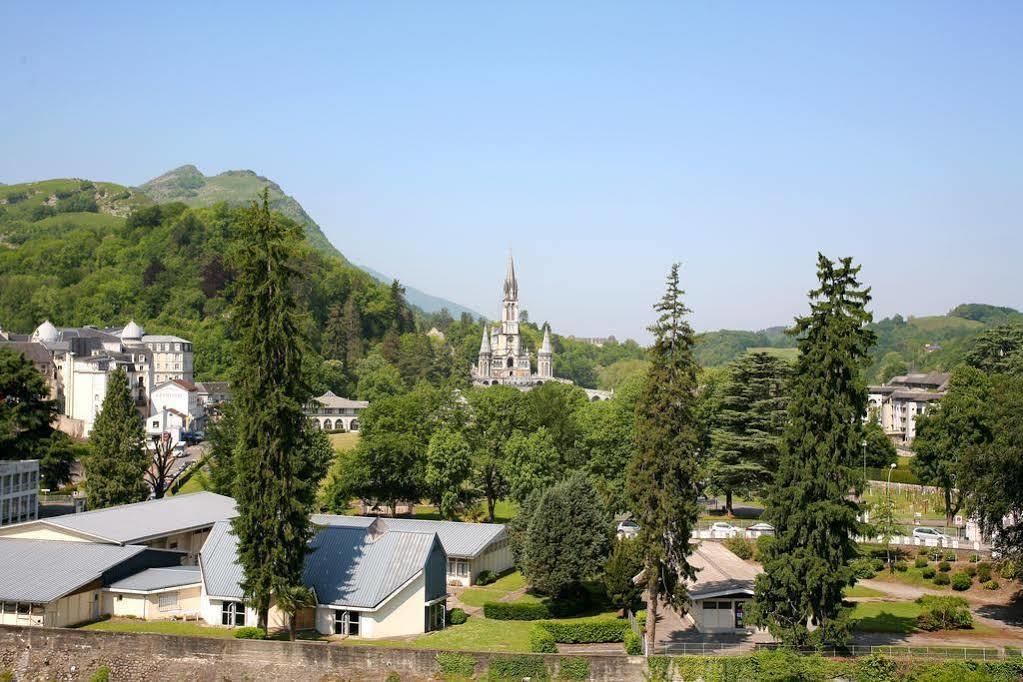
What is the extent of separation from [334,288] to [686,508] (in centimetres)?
14583

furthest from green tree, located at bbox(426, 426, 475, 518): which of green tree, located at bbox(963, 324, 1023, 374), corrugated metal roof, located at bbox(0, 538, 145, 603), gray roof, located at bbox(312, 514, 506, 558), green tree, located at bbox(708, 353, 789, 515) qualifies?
green tree, located at bbox(963, 324, 1023, 374)

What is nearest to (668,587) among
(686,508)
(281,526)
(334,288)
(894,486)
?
(686,508)

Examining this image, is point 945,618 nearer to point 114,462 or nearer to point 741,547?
point 741,547

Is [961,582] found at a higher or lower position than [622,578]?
lower

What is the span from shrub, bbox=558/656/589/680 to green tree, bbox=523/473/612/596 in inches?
355

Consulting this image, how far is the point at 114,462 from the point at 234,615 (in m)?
18.8

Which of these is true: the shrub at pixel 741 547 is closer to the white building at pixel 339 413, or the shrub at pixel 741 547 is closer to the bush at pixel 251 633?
the bush at pixel 251 633

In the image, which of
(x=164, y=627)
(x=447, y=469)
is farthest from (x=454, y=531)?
(x=164, y=627)

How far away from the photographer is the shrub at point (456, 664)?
3403cm

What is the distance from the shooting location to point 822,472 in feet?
115

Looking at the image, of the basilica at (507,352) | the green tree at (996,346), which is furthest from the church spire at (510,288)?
the green tree at (996,346)

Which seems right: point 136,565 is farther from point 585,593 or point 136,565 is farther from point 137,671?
point 585,593

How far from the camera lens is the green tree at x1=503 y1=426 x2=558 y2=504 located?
57344 mm

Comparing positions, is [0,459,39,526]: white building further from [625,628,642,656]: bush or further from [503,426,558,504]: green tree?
[625,628,642,656]: bush
